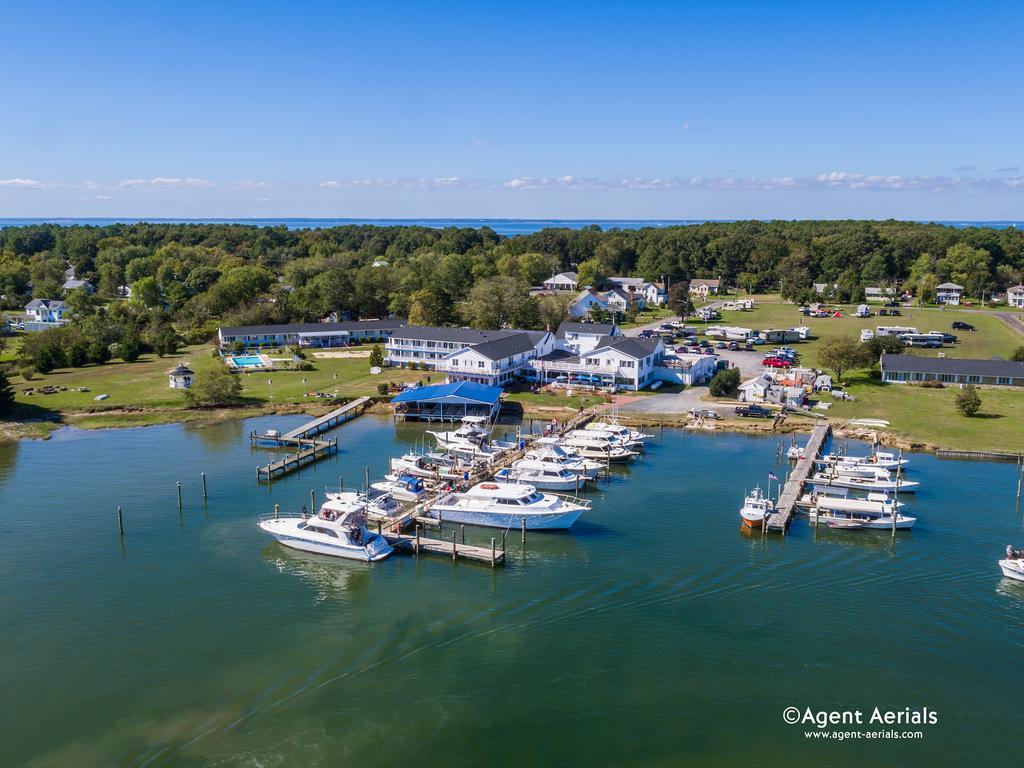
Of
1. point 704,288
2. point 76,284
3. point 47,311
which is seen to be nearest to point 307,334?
point 47,311

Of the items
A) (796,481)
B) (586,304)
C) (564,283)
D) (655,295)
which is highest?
(564,283)

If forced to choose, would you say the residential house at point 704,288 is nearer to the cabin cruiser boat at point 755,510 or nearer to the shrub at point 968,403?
the shrub at point 968,403

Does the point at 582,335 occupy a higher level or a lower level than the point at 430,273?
lower

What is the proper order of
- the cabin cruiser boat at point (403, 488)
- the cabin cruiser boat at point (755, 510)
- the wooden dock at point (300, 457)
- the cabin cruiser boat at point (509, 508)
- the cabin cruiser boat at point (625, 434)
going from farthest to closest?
the cabin cruiser boat at point (625, 434) → the wooden dock at point (300, 457) → the cabin cruiser boat at point (403, 488) → the cabin cruiser boat at point (509, 508) → the cabin cruiser boat at point (755, 510)

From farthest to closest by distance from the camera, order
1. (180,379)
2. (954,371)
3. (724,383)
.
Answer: (180,379)
(954,371)
(724,383)

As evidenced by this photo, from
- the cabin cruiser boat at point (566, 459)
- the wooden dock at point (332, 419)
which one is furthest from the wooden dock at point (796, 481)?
the wooden dock at point (332, 419)

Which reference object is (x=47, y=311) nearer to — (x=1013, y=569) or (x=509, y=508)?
(x=509, y=508)

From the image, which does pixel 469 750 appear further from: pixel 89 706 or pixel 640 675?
pixel 89 706
